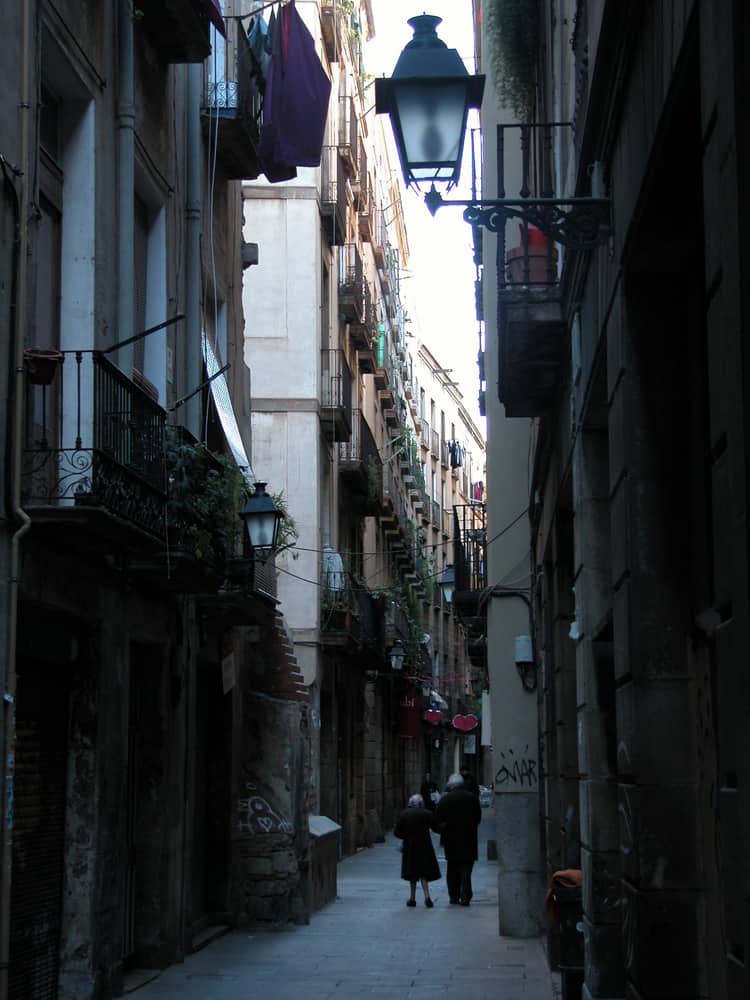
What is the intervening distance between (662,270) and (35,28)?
5.57 m

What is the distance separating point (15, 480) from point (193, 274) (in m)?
6.52

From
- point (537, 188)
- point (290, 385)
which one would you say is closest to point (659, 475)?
point (537, 188)

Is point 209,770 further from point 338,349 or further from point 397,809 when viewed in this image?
point 397,809

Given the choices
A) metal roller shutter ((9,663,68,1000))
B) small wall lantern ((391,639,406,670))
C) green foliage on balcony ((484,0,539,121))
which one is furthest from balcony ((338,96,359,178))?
metal roller shutter ((9,663,68,1000))

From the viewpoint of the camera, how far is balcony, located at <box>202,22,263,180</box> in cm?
1641

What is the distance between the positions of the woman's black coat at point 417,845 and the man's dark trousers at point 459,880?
222 millimetres

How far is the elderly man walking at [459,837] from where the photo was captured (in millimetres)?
20984

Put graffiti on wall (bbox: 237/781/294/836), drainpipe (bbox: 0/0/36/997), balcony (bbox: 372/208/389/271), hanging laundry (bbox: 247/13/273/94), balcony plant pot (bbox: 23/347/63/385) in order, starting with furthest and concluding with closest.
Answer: balcony (bbox: 372/208/389/271), graffiti on wall (bbox: 237/781/294/836), hanging laundry (bbox: 247/13/273/94), balcony plant pot (bbox: 23/347/63/385), drainpipe (bbox: 0/0/36/997)

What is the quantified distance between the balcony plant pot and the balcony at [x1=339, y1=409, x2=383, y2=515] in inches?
842

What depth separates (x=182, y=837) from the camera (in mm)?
14758

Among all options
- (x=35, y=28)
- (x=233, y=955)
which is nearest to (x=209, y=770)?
(x=233, y=955)

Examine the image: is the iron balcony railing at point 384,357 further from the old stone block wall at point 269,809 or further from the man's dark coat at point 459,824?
the old stone block wall at point 269,809

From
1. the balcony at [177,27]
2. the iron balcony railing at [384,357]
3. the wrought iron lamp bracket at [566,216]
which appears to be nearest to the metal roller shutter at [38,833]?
the wrought iron lamp bracket at [566,216]

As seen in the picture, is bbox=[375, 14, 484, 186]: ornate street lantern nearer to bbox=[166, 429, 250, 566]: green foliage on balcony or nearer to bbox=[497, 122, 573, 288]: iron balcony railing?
bbox=[497, 122, 573, 288]: iron balcony railing
